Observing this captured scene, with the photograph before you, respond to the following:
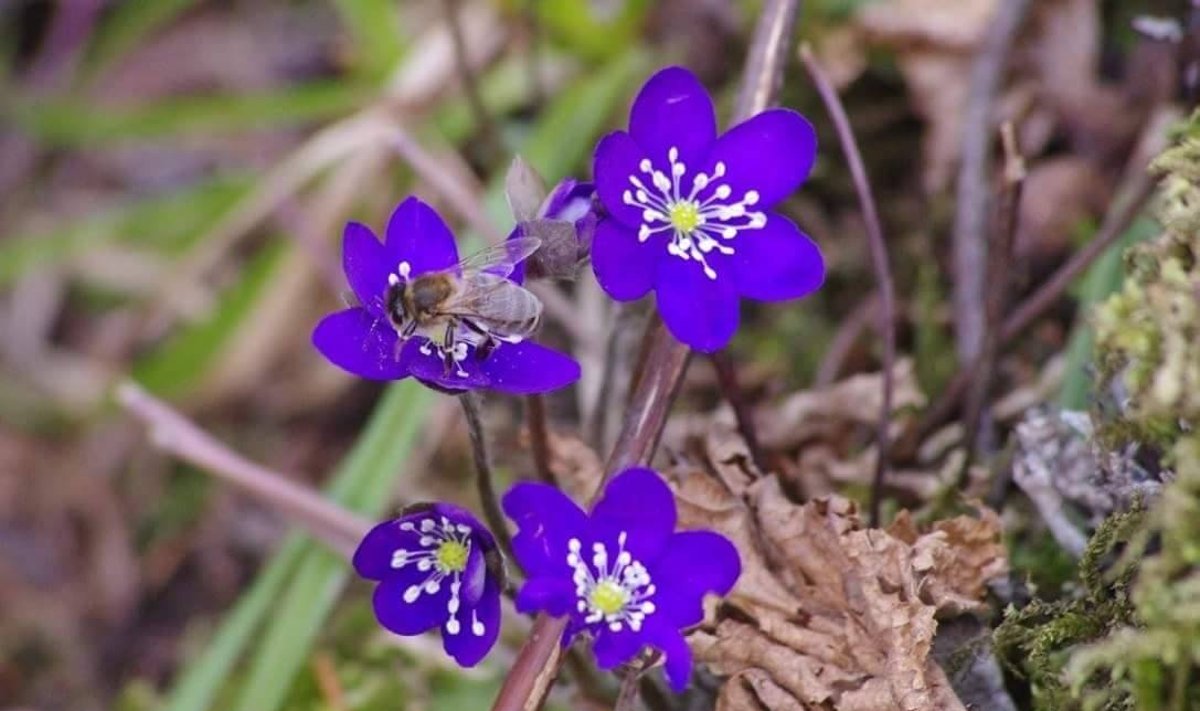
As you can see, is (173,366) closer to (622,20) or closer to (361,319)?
(622,20)

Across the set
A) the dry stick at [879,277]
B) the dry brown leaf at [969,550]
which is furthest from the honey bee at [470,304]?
the dry stick at [879,277]

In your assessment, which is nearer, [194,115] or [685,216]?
[685,216]

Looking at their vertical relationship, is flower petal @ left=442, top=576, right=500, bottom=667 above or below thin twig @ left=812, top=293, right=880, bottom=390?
below

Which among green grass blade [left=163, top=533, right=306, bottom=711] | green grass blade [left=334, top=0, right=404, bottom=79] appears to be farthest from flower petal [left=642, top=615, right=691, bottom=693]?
green grass blade [left=334, top=0, right=404, bottom=79]

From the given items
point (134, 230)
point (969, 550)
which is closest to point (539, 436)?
point (969, 550)

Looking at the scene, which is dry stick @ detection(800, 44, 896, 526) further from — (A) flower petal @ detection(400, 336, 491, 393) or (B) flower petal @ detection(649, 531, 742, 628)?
(A) flower petal @ detection(400, 336, 491, 393)

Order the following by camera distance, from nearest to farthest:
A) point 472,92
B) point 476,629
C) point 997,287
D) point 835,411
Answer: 1. point 476,629
2. point 997,287
3. point 835,411
4. point 472,92

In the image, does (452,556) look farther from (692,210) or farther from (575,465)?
(692,210)
